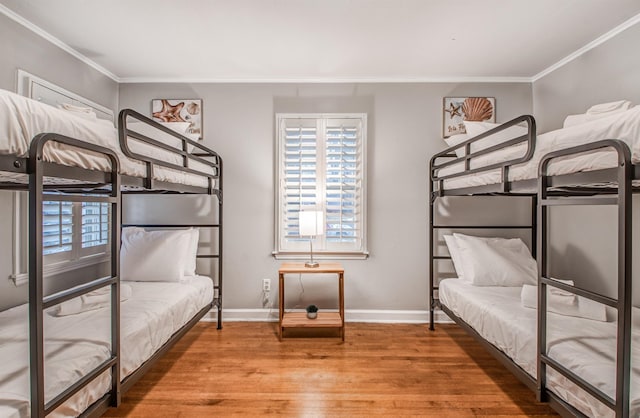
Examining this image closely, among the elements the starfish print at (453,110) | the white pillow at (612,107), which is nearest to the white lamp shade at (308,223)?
the starfish print at (453,110)

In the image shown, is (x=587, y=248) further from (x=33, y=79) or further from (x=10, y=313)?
(x=33, y=79)

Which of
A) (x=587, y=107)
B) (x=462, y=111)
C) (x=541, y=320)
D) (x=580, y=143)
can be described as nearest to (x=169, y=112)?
(x=462, y=111)

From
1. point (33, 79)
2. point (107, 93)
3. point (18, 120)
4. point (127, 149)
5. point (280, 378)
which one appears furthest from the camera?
point (107, 93)

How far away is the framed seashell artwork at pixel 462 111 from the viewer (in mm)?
3221

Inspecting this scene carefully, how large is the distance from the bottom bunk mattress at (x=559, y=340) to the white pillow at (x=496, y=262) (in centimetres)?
18

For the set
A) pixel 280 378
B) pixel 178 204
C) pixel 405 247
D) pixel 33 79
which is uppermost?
pixel 33 79

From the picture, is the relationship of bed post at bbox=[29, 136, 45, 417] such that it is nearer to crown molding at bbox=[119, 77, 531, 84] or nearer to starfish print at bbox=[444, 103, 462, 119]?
crown molding at bbox=[119, 77, 531, 84]

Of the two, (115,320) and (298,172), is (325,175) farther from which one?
(115,320)

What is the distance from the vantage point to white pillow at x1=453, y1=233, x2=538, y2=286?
8.65ft

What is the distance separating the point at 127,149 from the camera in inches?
65.4

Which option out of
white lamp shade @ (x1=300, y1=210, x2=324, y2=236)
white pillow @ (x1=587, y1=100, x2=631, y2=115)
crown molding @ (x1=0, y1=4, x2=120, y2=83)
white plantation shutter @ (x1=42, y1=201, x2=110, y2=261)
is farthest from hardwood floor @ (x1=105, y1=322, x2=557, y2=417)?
crown molding @ (x1=0, y1=4, x2=120, y2=83)

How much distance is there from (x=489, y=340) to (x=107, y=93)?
3.83 m

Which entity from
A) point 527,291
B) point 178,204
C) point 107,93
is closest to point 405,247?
point 527,291

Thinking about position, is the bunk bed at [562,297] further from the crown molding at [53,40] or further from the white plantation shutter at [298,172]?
the crown molding at [53,40]
